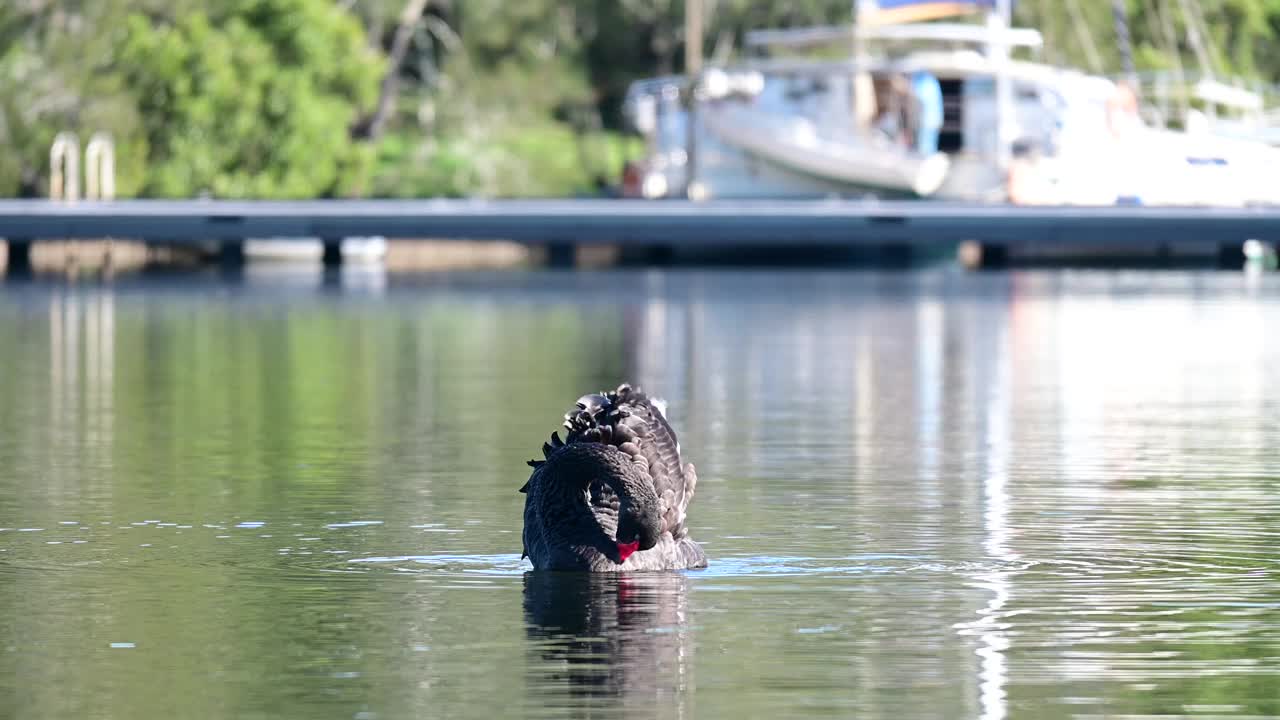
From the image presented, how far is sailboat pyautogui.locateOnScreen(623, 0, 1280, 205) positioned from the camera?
77.7m

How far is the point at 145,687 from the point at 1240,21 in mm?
96724

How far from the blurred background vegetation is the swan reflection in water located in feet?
202

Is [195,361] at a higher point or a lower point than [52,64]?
lower

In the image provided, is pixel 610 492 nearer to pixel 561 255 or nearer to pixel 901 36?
pixel 901 36

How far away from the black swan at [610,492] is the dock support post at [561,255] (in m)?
67.4

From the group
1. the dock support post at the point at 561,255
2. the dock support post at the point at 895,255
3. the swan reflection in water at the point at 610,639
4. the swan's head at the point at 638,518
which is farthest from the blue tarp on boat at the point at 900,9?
the swan's head at the point at 638,518

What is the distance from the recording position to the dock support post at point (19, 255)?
71.6 metres

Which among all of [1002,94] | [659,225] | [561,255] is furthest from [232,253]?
[1002,94]

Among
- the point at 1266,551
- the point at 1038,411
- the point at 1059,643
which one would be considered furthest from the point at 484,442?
the point at 1059,643

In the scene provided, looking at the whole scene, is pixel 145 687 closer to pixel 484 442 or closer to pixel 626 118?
pixel 484 442

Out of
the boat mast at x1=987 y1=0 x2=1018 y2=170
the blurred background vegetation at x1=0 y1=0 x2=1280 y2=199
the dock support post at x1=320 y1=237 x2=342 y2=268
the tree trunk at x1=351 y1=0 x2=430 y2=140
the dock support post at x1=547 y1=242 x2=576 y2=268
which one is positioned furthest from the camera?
the tree trunk at x1=351 y1=0 x2=430 y2=140

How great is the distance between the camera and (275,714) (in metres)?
10.9

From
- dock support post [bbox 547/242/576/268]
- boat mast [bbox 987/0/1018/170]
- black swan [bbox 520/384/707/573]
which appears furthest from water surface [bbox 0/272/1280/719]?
dock support post [bbox 547/242/576/268]

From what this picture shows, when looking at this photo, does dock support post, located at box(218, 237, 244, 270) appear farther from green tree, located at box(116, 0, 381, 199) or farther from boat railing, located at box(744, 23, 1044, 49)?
boat railing, located at box(744, 23, 1044, 49)
